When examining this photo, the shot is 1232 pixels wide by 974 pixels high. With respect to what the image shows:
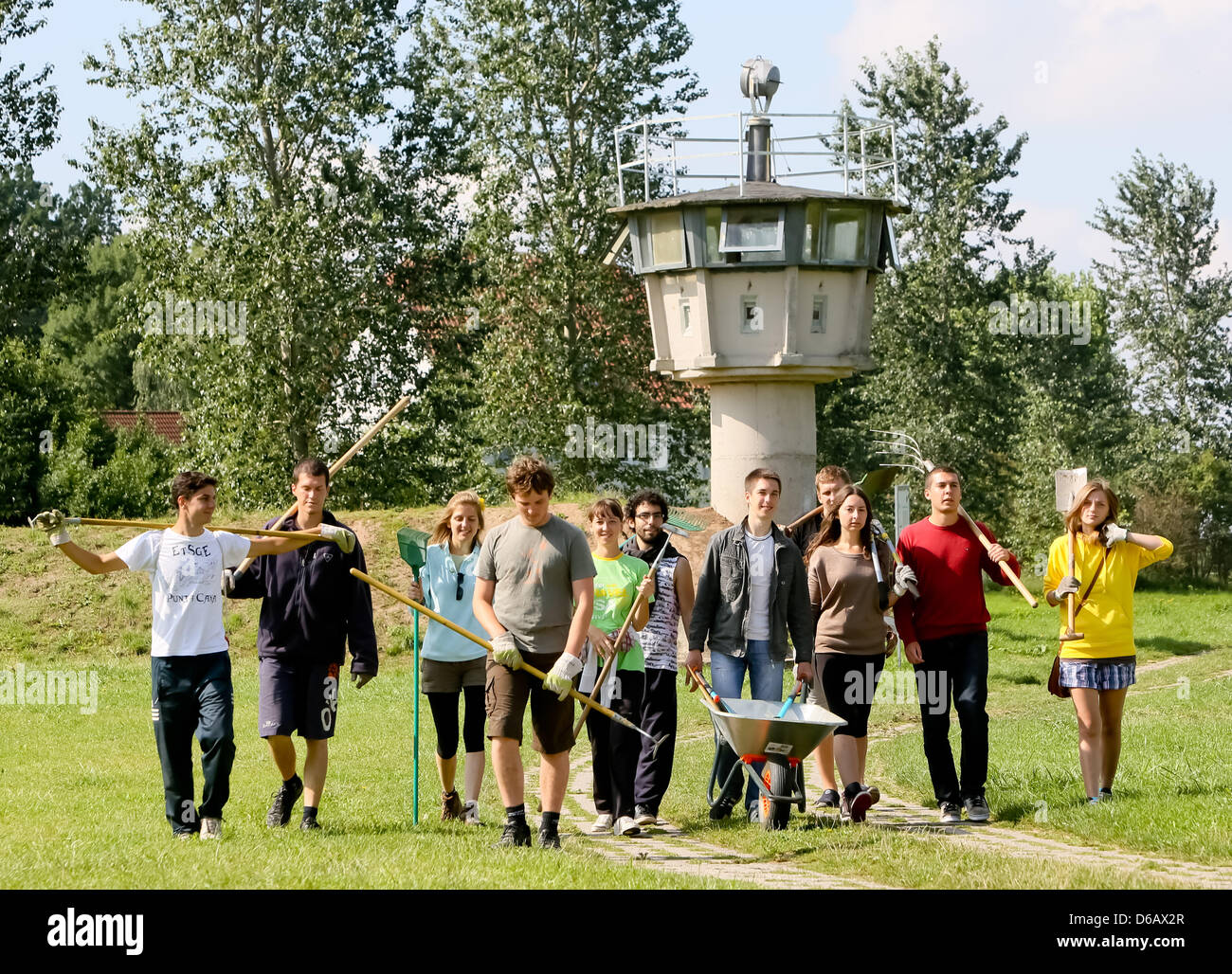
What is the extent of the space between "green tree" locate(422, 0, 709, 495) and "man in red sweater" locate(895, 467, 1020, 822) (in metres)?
29.0

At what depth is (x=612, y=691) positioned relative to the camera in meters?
10.7

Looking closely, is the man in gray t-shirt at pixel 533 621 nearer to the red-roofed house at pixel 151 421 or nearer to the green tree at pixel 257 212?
the green tree at pixel 257 212

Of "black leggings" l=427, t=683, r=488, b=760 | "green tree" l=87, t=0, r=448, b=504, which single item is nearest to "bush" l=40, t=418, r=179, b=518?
"green tree" l=87, t=0, r=448, b=504

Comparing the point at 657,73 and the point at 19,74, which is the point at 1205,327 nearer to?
the point at 657,73

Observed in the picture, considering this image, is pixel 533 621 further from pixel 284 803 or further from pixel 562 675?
pixel 284 803

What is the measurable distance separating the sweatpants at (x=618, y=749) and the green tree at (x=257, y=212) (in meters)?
26.5

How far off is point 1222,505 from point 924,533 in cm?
4371

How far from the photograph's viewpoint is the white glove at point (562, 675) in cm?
872

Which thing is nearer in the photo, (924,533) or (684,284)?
(924,533)

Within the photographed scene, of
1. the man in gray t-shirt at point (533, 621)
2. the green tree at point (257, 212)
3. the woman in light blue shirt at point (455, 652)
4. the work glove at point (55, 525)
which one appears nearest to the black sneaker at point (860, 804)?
the man in gray t-shirt at point (533, 621)

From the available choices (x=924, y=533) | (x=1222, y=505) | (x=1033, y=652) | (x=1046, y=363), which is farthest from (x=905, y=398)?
(x=924, y=533)

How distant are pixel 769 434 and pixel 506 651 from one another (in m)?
21.4

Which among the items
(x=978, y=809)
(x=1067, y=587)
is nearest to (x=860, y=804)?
(x=978, y=809)

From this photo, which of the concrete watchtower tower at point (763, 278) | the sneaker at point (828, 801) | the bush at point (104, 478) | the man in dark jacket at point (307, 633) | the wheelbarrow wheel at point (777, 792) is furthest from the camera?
the bush at point (104, 478)
